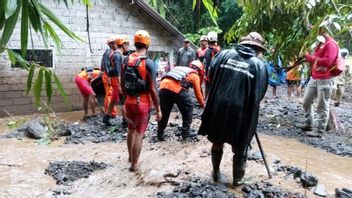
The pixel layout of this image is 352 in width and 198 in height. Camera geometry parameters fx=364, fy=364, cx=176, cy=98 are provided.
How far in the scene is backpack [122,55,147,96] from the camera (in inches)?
181

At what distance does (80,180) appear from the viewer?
4.89m

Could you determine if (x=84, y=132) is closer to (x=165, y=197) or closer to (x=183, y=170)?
(x=183, y=170)

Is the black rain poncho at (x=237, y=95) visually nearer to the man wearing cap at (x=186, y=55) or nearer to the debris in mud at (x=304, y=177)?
the debris in mud at (x=304, y=177)

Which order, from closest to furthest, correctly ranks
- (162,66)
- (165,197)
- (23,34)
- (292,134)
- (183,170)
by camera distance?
(23,34) → (165,197) → (183,170) → (292,134) → (162,66)

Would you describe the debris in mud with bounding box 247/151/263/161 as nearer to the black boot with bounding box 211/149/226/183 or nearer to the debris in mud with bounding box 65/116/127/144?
the black boot with bounding box 211/149/226/183

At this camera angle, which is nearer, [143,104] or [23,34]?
[23,34]

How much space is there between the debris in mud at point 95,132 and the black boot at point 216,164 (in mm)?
3142

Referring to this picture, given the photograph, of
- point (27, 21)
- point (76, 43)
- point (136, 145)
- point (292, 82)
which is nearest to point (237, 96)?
point (136, 145)

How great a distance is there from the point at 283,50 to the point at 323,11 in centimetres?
176

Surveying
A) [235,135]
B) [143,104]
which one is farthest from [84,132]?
[235,135]

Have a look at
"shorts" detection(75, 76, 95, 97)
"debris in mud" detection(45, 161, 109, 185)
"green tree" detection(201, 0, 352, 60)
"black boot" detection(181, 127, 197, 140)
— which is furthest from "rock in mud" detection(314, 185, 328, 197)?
"shorts" detection(75, 76, 95, 97)

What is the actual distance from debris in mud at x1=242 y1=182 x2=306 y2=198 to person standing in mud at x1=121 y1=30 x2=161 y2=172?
157 centimetres

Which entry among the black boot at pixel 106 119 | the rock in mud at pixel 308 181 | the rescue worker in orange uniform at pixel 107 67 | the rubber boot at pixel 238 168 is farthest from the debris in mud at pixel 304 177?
the rescue worker in orange uniform at pixel 107 67

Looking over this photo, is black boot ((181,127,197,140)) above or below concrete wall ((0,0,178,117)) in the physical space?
below
